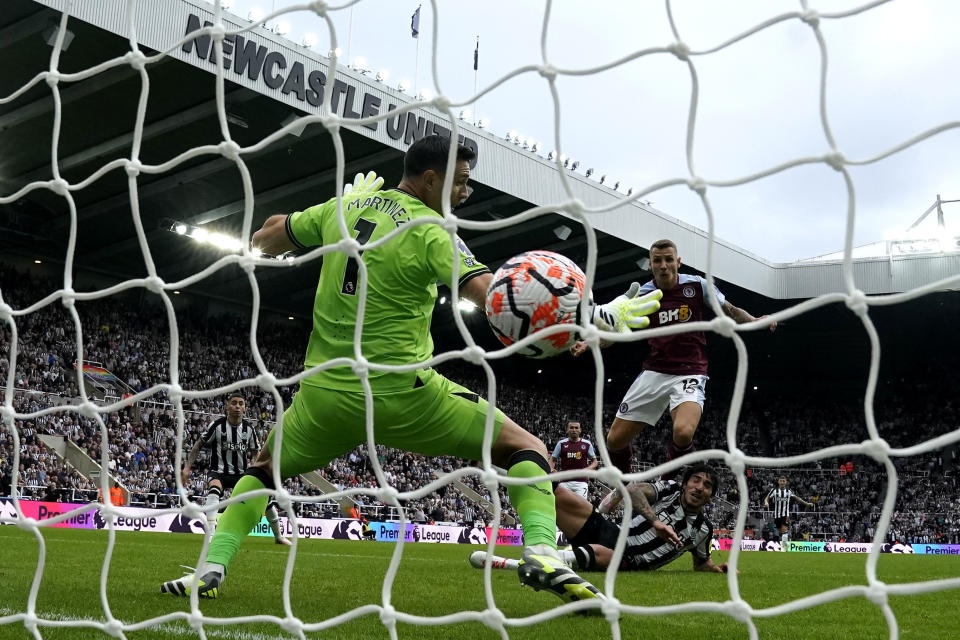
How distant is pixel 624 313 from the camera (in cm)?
320

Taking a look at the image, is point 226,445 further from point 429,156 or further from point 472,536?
point 472,536

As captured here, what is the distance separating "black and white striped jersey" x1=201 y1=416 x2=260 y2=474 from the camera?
10.6 meters

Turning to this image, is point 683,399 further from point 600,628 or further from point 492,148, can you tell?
point 492,148

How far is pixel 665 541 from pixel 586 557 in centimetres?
Result: 147

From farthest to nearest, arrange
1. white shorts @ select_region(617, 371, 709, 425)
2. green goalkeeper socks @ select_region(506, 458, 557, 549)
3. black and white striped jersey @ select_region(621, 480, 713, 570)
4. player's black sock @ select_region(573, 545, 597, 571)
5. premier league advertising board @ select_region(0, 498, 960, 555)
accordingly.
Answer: premier league advertising board @ select_region(0, 498, 960, 555), white shorts @ select_region(617, 371, 709, 425), black and white striped jersey @ select_region(621, 480, 713, 570), player's black sock @ select_region(573, 545, 597, 571), green goalkeeper socks @ select_region(506, 458, 557, 549)

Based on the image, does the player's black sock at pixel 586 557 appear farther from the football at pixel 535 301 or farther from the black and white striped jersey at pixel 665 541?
the football at pixel 535 301

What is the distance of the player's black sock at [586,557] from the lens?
18.9 feet

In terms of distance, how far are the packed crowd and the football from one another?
1179cm

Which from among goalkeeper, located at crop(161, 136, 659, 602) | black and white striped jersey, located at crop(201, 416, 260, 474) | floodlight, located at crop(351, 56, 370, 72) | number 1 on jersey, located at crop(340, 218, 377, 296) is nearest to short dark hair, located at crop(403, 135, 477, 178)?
goalkeeper, located at crop(161, 136, 659, 602)


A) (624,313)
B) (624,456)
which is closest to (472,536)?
(624,456)

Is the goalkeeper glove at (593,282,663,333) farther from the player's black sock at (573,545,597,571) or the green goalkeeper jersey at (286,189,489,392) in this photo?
the player's black sock at (573,545,597,571)

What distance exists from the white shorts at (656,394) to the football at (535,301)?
4701mm

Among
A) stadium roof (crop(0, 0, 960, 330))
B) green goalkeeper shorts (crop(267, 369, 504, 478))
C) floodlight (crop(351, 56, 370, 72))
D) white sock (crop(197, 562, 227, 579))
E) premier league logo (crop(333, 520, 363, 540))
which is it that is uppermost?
floodlight (crop(351, 56, 370, 72))

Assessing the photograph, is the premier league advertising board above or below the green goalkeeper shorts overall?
below
